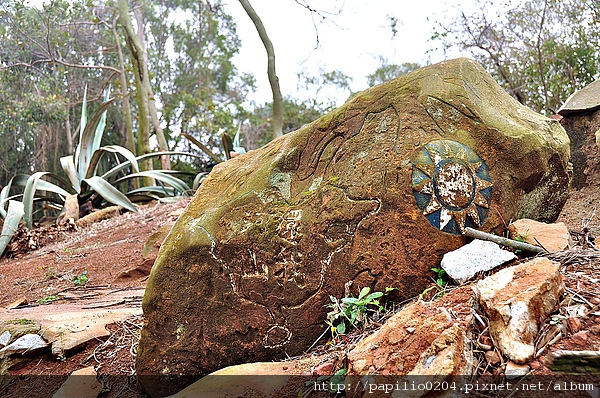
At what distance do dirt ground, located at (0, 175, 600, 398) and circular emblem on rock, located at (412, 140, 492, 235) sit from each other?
0.33m

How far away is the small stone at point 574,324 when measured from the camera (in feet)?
4.85

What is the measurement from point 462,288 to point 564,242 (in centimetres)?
56

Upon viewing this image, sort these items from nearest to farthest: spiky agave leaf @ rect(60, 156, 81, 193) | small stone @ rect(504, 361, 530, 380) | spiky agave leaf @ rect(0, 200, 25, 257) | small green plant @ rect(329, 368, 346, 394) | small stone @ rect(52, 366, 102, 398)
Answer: small stone @ rect(504, 361, 530, 380)
small green plant @ rect(329, 368, 346, 394)
small stone @ rect(52, 366, 102, 398)
spiky agave leaf @ rect(0, 200, 25, 257)
spiky agave leaf @ rect(60, 156, 81, 193)

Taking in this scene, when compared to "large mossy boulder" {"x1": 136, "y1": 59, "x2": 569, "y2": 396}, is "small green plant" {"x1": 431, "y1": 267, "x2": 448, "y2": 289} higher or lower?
lower

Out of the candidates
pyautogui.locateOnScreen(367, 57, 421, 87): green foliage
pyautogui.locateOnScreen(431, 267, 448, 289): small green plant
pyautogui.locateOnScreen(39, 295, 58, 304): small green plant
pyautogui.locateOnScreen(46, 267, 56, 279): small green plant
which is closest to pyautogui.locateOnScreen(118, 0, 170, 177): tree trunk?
pyautogui.locateOnScreen(46, 267, 56, 279): small green plant

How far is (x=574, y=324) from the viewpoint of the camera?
4.91 ft

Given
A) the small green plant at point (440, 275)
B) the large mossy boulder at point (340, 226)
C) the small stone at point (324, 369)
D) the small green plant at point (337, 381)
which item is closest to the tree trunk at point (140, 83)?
the large mossy boulder at point (340, 226)

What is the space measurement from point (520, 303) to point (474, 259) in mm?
544

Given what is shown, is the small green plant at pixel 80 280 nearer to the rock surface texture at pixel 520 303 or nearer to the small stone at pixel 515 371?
the rock surface texture at pixel 520 303

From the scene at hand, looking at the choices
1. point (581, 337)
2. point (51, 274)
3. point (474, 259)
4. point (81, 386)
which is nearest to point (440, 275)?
point (474, 259)

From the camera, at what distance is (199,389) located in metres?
2.01

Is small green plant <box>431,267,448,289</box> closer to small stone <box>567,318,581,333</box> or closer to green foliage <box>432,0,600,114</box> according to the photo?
small stone <box>567,318,581,333</box>

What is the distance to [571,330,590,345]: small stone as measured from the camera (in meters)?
1.42

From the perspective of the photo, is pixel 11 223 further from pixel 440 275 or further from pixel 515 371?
pixel 515 371
